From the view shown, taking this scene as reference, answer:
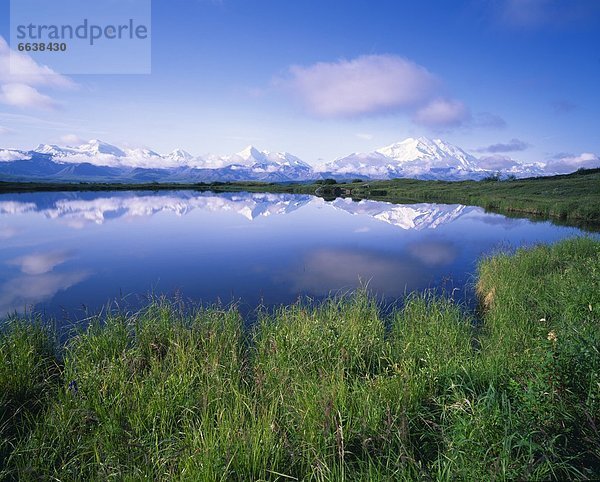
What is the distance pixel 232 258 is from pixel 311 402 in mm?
21805

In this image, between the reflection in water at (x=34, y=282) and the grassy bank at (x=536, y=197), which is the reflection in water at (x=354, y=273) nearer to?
the reflection in water at (x=34, y=282)

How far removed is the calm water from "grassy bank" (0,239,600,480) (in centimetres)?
482

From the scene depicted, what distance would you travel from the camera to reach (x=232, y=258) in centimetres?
2742

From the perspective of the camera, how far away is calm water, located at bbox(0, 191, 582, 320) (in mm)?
18345

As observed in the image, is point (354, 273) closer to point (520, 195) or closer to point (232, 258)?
point (232, 258)

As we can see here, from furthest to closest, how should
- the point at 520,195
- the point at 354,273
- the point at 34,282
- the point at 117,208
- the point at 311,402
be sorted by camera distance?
the point at 520,195, the point at 117,208, the point at 354,273, the point at 34,282, the point at 311,402

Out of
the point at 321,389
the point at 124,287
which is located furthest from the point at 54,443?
the point at 124,287

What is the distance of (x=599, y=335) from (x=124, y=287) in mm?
20556

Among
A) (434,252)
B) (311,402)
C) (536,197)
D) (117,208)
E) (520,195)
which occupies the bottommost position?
(434,252)

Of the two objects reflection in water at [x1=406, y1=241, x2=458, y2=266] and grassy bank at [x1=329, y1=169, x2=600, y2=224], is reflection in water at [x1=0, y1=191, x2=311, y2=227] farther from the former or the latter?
grassy bank at [x1=329, y1=169, x2=600, y2=224]

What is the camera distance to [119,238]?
37469 mm

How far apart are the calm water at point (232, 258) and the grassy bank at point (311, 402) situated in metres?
4.82

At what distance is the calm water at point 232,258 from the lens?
18.3 m

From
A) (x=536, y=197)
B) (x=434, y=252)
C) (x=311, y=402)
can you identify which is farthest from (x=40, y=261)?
(x=536, y=197)
